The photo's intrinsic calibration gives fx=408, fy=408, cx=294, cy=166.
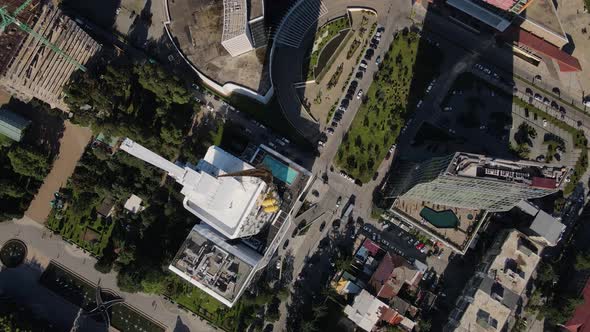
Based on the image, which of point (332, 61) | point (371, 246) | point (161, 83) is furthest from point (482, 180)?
point (161, 83)

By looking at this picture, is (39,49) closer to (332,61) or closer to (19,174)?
(19,174)

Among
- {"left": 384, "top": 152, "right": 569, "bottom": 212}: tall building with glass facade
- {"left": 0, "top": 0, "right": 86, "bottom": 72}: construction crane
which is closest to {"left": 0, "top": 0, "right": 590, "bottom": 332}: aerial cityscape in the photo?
{"left": 0, "top": 0, "right": 86, "bottom": 72}: construction crane

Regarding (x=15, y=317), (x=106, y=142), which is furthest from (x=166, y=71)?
(x=15, y=317)

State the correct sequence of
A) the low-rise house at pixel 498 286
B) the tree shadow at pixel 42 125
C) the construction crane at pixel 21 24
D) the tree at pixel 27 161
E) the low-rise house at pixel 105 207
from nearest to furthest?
1. the construction crane at pixel 21 24
2. the low-rise house at pixel 498 286
3. the tree at pixel 27 161
4. the low-rise house at pixel 105 207
5. the tree shadow at pixel 42 125

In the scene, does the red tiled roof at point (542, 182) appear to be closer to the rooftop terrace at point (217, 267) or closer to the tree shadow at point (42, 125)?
the rooftop terrace at point (217, 267)

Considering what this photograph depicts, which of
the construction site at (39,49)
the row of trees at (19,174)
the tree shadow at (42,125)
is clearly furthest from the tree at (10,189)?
the construction site at (39,49)

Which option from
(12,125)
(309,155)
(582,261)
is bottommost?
(12,125)
